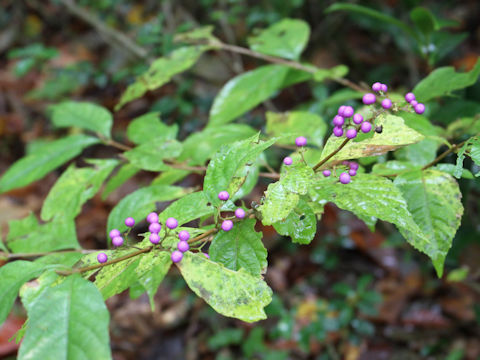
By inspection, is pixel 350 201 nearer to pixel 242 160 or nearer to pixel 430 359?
pixel 242 160

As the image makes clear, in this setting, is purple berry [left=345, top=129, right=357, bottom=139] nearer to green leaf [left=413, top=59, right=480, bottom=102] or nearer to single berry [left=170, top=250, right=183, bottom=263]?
single berry [left=170, top=250, right=183, bottom=263]

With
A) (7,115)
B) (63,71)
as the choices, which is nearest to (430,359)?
(63,71)

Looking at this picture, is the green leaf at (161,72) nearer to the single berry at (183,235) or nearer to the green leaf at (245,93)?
the green leaf at (245,93)

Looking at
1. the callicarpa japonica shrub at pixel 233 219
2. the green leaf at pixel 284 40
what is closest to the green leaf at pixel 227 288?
the callicarpa japonica shrub at pixel 233 219

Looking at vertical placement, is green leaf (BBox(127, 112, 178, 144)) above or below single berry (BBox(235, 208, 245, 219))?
below

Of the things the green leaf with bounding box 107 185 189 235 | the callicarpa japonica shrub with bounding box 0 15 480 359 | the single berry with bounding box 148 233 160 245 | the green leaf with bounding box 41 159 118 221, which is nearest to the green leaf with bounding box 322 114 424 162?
the callicarpa japonica shrub with bounding box 0 15 480 359

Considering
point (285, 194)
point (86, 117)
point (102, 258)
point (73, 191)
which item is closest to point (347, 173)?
point (285, 194)

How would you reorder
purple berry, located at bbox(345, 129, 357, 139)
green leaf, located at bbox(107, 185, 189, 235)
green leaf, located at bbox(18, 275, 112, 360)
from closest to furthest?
green leaf, located at bbox(18, 275, 112, 360)
purple berry, located at bbox(345, 129, 357, 139)
green leaf, located at bbox(107, 185, 189, 235)

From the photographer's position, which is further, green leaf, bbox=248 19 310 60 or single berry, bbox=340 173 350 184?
green leaf, bbox=248 19 310 60
